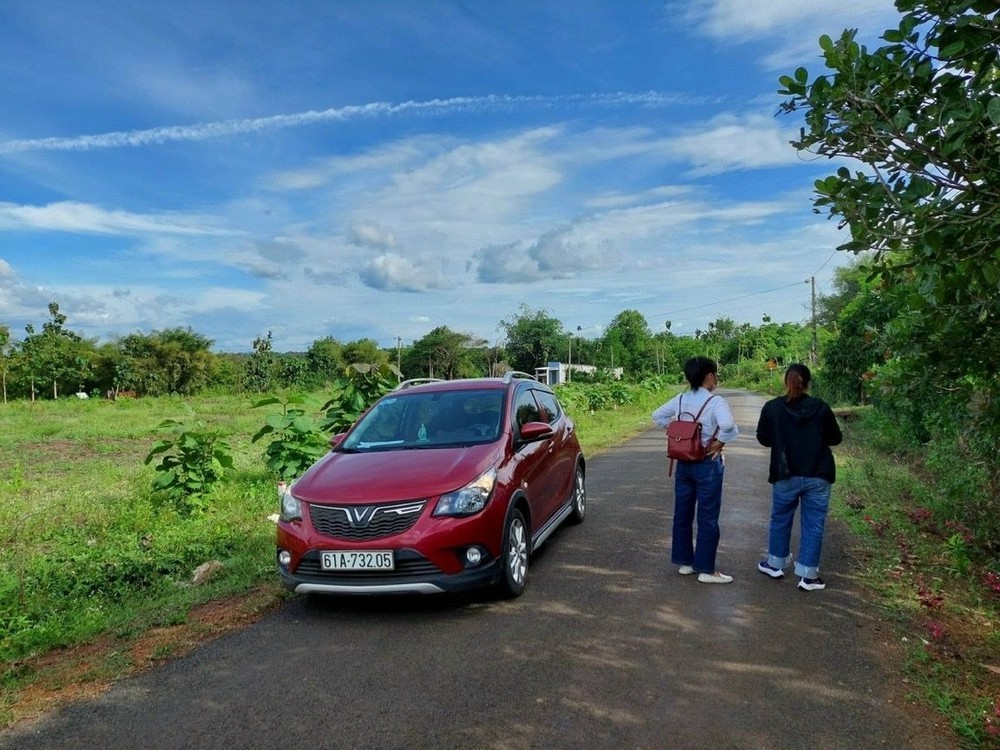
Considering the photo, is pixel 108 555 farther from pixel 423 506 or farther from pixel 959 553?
pixel 959 553

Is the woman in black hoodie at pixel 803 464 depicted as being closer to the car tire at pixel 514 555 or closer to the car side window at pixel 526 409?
the car tire at pixel 514 555

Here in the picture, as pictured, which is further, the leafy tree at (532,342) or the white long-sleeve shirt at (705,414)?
the leafy tree at (532,342)

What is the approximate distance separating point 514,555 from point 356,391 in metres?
5.51

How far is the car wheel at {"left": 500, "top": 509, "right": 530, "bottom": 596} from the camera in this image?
5262mm

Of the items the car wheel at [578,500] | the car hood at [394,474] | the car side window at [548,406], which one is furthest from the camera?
the car wheel at [578,500]

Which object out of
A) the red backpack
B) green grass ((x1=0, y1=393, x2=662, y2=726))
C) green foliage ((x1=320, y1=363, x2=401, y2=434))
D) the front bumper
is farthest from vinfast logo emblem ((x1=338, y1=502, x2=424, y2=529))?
green foliage ((x1=320, y1=363, x2=401, y2=434))

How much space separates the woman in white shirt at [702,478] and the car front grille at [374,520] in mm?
2240

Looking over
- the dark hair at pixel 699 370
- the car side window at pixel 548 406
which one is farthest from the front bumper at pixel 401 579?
the car side window at pixel 548 406

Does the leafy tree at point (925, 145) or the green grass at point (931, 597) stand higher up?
the leafy tree at point (925, 145)

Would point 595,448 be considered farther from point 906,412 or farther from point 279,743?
point 279,743

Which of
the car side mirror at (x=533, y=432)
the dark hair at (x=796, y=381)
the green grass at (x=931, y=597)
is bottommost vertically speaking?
the green grass at (x=931, y=597)

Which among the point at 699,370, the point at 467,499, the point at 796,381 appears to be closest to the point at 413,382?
the point at 467,499

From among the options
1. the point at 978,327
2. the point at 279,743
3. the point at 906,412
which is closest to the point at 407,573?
the point at 279,743

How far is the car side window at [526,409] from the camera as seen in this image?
6.50 m
